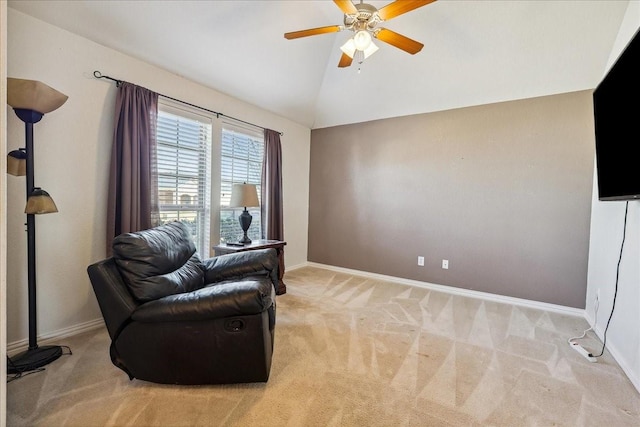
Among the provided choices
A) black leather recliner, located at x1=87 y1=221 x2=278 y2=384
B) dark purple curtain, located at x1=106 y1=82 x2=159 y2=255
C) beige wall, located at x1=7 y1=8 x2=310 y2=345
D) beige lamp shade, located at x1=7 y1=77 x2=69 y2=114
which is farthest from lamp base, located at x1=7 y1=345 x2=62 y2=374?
beige lamp shade, located at x1=7 y1=77 x2=69 y2=114

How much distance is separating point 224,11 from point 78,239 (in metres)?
2.40

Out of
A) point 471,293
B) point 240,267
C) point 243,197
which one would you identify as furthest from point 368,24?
point 471,293

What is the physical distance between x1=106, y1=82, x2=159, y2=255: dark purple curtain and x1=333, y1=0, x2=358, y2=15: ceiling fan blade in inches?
75.7

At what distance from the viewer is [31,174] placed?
1972 mm

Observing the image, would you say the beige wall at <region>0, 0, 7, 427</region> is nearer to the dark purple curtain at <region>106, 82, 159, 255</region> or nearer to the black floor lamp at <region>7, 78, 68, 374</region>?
the black floor lamp at <region>7, 78, 68, 374</region>

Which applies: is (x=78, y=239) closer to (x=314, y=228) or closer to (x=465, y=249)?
(x=314, y=228)

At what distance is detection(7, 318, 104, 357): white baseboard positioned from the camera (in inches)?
82.0

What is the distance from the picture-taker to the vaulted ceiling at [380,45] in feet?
8.04

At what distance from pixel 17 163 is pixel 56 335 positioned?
1.39 metres

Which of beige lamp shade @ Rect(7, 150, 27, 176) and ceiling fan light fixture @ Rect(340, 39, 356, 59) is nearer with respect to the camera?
beige lamp shade @ Rect(7, 150, 27, 176)

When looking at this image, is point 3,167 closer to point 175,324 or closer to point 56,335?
point 175,324

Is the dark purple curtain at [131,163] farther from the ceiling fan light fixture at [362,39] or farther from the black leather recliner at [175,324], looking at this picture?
the ceiling fan light fixture at [362,39]

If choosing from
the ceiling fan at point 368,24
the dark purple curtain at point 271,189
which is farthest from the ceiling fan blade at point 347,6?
the dark purple curtain at point 271,189

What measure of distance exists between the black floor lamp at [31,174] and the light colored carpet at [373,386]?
14 cm
